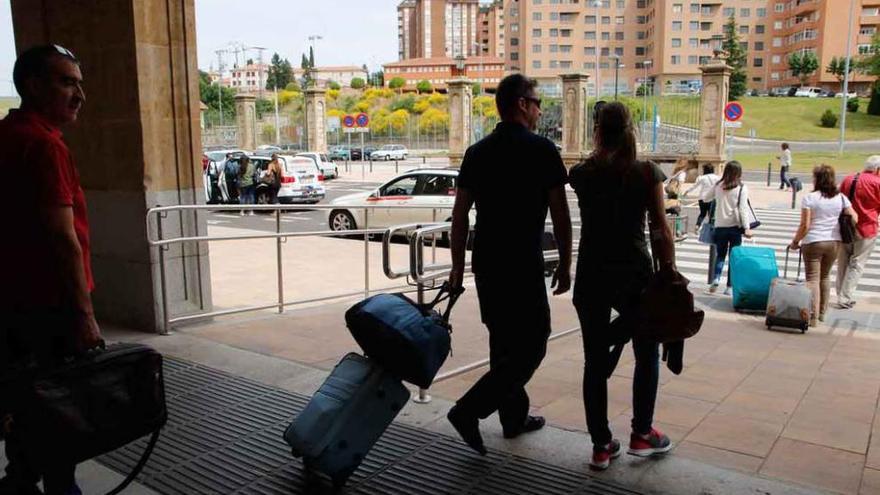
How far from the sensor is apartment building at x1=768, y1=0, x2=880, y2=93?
9181 centimetres

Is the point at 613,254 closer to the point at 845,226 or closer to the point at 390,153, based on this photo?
the point at 845,226

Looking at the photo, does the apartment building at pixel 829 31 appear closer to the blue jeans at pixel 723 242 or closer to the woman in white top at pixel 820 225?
the blue jeans at pixel 723 242

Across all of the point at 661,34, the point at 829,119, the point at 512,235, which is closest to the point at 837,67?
the point at 661,34

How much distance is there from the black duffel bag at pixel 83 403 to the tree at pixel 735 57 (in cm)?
9001

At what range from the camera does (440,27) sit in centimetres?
15012

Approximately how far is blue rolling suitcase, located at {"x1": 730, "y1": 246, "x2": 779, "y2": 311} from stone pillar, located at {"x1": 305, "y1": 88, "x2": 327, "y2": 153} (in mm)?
38387

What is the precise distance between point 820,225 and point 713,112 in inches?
887

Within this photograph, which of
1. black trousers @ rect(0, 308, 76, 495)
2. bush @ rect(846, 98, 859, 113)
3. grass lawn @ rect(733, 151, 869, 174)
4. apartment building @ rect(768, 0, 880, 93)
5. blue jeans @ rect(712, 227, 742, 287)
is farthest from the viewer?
apartment building @ rect(768, 0, 880, 93)

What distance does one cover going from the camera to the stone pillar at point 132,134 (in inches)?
232

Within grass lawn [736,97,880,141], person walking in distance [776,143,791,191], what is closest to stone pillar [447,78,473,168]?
person walking in distance [776,143,791,191]

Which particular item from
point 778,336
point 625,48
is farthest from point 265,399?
point 625,48

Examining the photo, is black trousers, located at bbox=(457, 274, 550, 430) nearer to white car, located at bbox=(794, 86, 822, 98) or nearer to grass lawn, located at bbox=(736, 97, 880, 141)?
grass lawn, located at bbox=(736, 97, 880, 141)

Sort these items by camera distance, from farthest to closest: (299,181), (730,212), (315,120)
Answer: (315,120) < (299,181) < (730,212)

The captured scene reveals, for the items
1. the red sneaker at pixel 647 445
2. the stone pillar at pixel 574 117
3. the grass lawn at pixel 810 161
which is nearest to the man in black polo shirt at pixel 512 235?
the red sneaker at pixel 647 445
